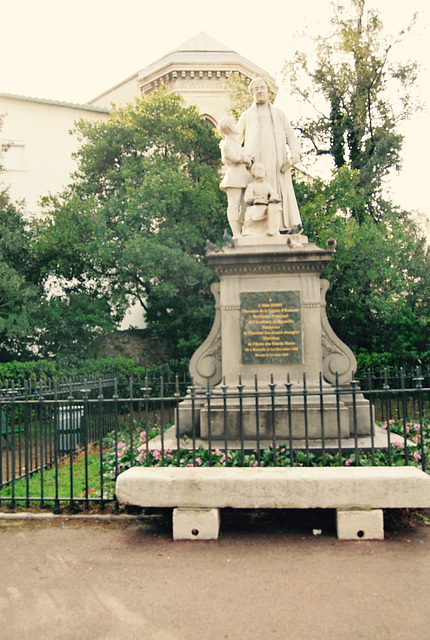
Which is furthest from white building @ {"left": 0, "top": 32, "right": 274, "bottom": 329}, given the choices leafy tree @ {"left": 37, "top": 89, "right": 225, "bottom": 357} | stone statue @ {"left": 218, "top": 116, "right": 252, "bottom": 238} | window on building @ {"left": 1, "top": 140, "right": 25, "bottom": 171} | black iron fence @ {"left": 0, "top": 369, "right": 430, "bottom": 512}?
black iron fence @ {"left": 0, "top": 369, "right": 430, "bottom": 512}

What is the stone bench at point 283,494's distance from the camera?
176 inches

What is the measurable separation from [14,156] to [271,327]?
71.0 ft

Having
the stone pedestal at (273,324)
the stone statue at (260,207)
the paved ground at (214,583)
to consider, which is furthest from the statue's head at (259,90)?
the paved ground at (214,583)

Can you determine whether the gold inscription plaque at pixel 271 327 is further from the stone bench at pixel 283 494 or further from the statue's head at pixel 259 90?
the statue's head at pixel 259 90

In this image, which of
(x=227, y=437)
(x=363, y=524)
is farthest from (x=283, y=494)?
(x=227, y=437)

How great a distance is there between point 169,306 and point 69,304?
336cm

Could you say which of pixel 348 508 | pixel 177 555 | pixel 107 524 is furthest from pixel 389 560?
pixel 107 524

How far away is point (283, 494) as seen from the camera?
14.8 feet

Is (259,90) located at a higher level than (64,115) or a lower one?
lower

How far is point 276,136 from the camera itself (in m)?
8.24

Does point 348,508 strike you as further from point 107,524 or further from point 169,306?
point 169,306

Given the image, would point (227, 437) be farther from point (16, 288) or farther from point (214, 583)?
point (16, 288)

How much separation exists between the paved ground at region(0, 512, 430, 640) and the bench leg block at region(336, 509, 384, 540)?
3.8 inches

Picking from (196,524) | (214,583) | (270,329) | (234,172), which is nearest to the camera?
(214,583)
